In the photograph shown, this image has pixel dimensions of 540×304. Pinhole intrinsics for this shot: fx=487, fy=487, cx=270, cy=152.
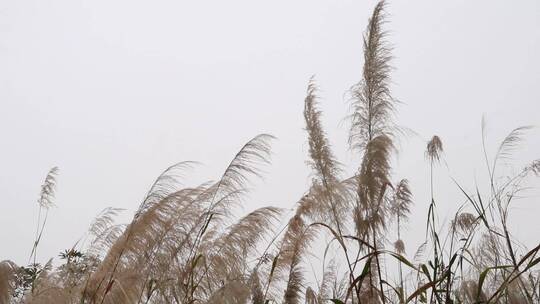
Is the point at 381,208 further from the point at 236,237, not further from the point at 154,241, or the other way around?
the point at 154,241

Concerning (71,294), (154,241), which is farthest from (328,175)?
(71,294)

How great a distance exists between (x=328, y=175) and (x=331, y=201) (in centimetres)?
26

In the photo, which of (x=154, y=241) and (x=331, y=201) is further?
(x=331, y=201)

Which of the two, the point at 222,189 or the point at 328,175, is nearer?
the point at 222,189

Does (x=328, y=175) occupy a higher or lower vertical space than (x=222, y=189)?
higher

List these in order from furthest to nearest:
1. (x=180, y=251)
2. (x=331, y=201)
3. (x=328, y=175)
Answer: (x=328, y=175), (x=331, y=201), (x=180, y=251)

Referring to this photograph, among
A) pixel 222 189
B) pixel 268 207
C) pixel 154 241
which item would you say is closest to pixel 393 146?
pixel 268 207

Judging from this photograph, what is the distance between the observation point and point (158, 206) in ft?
8.81

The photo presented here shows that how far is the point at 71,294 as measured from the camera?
2.76 m

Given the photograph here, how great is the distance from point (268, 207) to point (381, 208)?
72cm

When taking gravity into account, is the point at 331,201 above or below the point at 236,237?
above

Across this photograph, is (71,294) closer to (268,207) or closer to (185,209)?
(185,209)

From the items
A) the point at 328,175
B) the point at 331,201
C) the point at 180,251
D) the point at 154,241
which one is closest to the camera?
the point at 154,241

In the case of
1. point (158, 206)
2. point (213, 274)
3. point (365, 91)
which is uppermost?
point (365, 91)
